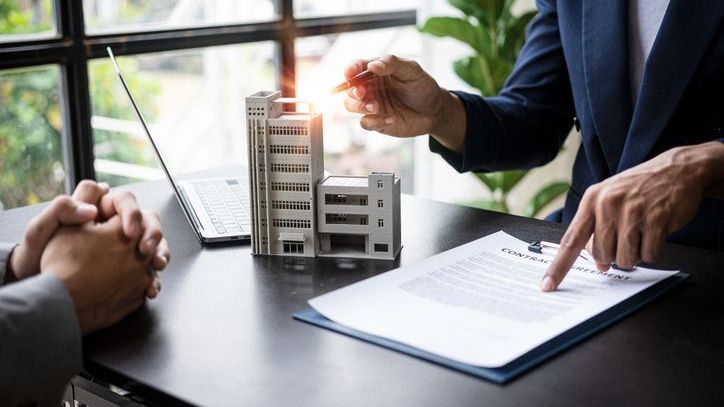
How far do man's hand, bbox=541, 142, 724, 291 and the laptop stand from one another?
0.54 meters

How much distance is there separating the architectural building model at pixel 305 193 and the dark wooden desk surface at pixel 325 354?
1.6 inches

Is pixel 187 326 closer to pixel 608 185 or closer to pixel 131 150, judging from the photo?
pixel 608 185

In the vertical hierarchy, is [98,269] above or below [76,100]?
below

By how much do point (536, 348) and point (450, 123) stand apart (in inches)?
30.6

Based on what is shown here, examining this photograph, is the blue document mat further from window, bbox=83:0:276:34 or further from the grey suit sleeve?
window, bbox=83:0:276:34

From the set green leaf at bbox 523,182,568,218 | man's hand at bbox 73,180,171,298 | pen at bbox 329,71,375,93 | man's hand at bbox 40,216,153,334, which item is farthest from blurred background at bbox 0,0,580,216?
man's hand at bbox 40,216,153,334

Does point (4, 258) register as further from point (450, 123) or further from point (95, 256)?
point (450, 123)

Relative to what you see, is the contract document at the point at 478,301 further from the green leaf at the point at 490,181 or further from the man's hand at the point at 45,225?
the green leaf at the point at 490,181

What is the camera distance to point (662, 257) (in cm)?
136

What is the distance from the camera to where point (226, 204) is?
163 cm

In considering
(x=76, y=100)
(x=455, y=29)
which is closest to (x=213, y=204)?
(x=76, y=100)

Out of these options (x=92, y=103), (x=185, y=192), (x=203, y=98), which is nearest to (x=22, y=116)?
(x=92, y=103)

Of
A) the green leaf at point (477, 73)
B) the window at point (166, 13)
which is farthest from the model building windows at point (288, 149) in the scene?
the green leaf at point (477, 73)

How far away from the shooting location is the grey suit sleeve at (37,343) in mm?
963
